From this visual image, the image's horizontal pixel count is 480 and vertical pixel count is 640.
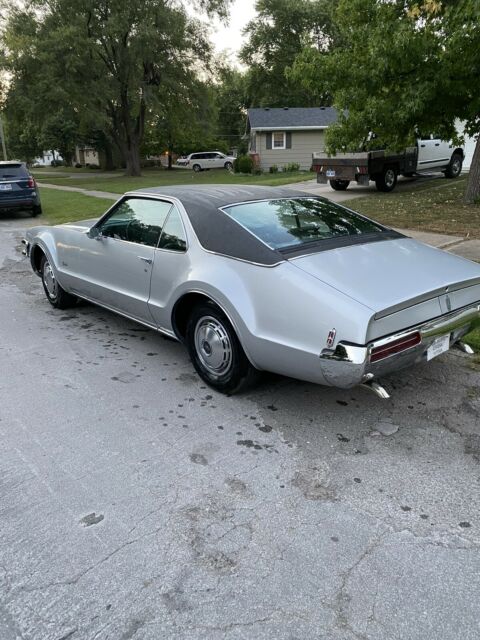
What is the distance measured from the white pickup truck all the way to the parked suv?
7.99 metres

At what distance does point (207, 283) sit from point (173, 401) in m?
0.89

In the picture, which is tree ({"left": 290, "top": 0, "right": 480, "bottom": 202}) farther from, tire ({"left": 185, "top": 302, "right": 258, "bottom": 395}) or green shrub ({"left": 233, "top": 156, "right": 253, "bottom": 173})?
green shrub ({"left": 233, "top": 156, "right": 253, "bottom": 173})

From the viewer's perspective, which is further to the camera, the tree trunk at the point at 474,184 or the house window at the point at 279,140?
the house window at the point at 279,140

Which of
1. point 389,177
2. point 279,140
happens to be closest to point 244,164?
point 279,140

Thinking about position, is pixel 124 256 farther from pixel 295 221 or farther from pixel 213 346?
pixel 295 221

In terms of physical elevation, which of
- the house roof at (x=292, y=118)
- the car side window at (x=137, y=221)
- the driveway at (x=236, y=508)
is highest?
the house roof at (x=292, y=118)

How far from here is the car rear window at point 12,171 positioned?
13.6 metres

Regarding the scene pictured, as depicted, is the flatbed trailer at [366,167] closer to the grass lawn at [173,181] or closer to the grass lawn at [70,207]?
the grass lawn at [173,181]

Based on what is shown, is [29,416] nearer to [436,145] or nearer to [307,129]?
[436,145]

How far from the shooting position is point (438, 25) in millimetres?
10453

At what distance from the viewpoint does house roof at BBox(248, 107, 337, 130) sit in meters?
33.0

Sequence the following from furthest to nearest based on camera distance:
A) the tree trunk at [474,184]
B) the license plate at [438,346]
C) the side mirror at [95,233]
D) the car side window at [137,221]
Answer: the tree trunk at [474,184]
the side mirror at [95,233]
the car side window at [137,221]
the license plate at [438,346]

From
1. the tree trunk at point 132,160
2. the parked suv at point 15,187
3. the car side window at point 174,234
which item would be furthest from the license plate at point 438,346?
the tree trunk at point 132,160

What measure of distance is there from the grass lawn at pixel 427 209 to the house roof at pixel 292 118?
719 inches
